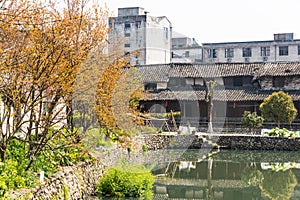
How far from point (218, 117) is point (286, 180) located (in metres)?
19.8

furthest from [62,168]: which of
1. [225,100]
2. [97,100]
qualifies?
[225,100]

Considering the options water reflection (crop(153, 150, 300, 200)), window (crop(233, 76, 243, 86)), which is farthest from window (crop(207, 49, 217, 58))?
water reflection (crop(153, 150, 300, 200))

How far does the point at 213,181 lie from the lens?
61.3 feet

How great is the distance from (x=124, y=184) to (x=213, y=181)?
5.94m

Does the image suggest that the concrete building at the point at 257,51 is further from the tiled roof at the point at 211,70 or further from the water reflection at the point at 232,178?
the water reflection at the point at 232,178

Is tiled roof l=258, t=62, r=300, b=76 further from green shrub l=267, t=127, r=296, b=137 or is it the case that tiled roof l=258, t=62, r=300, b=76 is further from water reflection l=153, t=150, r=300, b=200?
water reflection l=153, t=150, r=300, b=200

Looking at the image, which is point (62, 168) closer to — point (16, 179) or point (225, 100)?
point (16, 179)

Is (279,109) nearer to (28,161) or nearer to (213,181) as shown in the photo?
(213,181)

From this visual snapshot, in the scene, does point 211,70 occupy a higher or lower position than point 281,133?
higher

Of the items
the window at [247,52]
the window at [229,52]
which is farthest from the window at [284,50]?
the window at [229,52]

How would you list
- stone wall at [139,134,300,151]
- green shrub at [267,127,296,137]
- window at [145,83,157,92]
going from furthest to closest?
window at [145,83,157,92] < green shrub at [267,127,296,137] < stone wall at [139,134,300,151]

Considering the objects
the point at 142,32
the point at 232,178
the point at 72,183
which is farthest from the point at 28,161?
the point at 142,32

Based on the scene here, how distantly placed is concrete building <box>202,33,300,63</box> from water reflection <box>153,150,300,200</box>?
2700 cm

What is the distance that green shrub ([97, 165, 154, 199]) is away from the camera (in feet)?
44.5
